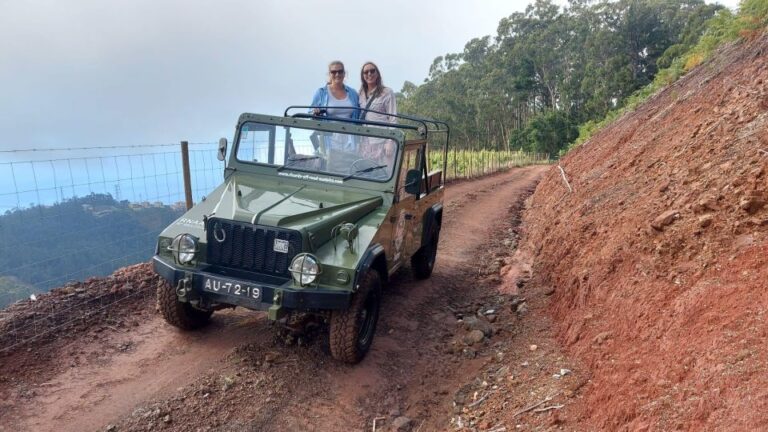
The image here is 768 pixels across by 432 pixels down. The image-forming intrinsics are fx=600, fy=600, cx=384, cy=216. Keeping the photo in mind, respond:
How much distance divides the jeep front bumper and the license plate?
19 millimetres

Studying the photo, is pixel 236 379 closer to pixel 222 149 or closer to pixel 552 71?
pixel 222 149

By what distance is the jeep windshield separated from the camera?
6008 millimetres

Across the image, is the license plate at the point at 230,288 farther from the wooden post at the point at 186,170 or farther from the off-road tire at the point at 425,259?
the wooden post at the point at 186,170

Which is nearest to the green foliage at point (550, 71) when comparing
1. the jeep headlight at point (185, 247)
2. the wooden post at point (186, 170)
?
the wooden post at point (186, 170)

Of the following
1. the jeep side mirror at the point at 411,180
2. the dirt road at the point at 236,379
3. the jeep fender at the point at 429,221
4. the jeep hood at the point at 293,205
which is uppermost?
the jeep side mirror at the point at 411,180

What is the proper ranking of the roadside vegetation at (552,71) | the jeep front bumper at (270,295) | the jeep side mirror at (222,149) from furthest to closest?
the roadside vegetation at (552,71)
the jeep side mirror at (222,149)
the jeep front bumper at (270,295)

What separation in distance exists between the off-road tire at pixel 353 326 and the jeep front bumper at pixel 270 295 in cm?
20

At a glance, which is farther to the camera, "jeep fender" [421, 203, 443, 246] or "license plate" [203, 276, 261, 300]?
"jeep fender" [421, 203, 443, 246]

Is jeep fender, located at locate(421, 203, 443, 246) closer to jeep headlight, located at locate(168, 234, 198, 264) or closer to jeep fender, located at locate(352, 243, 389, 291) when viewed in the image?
jeep fender, located at locate(352, 243, 389, 291)

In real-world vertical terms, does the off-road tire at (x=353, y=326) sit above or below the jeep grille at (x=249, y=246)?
below

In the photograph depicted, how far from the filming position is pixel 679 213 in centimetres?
516

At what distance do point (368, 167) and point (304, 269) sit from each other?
5.50 ft

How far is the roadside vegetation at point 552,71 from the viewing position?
130ft

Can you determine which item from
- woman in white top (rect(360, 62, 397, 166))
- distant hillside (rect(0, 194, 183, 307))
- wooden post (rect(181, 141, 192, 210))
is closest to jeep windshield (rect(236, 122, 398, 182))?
woman in white top (rect(360, 62, 397, 166))
